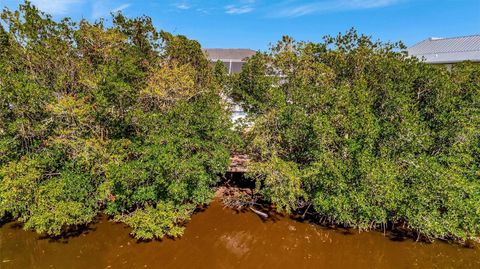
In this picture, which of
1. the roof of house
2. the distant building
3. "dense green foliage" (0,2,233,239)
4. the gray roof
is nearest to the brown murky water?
"dense green foliage" (0,2,233,239)

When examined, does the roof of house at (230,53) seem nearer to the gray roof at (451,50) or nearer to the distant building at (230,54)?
the distant building at (230,54)

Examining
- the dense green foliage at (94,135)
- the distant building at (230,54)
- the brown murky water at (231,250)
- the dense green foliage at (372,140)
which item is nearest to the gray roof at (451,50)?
the dense green foliage at (372,140)

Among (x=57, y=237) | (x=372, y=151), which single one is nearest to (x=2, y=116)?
(x=57, y=237)

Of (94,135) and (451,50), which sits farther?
(451,50)

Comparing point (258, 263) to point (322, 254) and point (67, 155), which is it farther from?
point (67, 155)

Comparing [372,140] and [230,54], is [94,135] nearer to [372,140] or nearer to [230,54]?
[372,140]

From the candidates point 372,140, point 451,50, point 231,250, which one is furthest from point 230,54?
point 231,250
